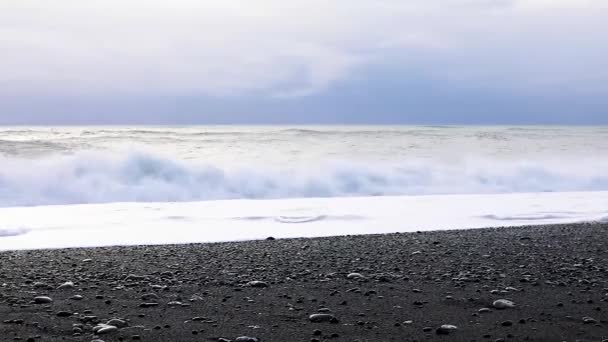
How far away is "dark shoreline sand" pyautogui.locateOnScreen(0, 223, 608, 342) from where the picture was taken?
3.42m

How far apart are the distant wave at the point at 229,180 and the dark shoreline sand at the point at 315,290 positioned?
8.39 meters

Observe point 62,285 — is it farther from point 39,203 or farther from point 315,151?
point 315,151

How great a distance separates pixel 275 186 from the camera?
1631 cm

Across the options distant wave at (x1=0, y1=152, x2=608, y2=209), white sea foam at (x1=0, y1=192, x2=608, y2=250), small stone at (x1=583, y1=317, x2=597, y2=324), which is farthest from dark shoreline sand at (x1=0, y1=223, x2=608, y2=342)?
distant wave at (x1=0, y1=152, x2=608, y2=209)

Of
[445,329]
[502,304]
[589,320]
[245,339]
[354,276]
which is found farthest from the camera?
[354,276]

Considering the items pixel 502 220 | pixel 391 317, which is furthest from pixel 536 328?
pixel 502 220

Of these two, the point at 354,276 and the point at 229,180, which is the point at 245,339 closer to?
the point at 354,276

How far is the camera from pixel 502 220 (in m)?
9.45

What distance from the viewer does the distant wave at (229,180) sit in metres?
14.5

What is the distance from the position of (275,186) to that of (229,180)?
1.27 meters

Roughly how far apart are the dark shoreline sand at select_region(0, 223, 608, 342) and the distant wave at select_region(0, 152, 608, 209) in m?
8.39

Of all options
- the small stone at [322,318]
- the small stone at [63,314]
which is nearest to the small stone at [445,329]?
the small stone at [322,318]

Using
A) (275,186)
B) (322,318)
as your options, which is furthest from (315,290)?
(275,186)

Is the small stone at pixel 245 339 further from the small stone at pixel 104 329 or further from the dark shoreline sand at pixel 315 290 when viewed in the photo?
the small stone at pixel 104 329
